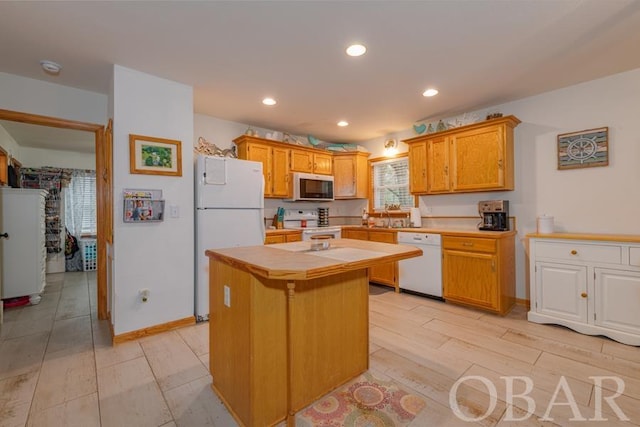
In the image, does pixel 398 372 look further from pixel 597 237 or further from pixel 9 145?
pixel 9 145

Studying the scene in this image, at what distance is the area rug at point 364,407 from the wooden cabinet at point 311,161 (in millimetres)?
3152

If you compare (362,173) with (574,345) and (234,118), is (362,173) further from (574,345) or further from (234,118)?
(574,345)

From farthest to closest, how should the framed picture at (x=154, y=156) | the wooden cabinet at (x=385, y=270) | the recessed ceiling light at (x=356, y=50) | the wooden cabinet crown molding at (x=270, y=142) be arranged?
the wooden cabinet at (x=385, y=270)
the wooden cabinet crown molding at (x=270, y=142)
the framed picture at (x=154, y=156)
the recessed ceiling light at (x=356, y=50)

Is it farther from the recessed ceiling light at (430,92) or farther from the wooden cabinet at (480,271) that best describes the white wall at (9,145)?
the wooden cabinet at (480,271)

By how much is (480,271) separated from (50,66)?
4.60 m

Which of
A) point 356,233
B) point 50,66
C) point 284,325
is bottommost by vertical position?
point 284,325

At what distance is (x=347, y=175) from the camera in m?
4.91

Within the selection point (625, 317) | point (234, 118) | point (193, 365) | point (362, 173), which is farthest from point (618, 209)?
point (234, 118)

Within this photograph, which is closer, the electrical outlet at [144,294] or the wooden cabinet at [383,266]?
the electrical outlet at [144,294]

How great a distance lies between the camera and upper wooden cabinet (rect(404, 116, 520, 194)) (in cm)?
324

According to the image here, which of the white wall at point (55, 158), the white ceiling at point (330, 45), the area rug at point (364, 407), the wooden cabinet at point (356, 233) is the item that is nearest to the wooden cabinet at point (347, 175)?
the wooden cabinet at point (356, 233)

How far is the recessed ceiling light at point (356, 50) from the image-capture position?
2.22 m

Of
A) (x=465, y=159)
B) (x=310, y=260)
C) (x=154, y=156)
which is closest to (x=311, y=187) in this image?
(x=465, y=159)

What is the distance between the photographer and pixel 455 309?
3.27 m
